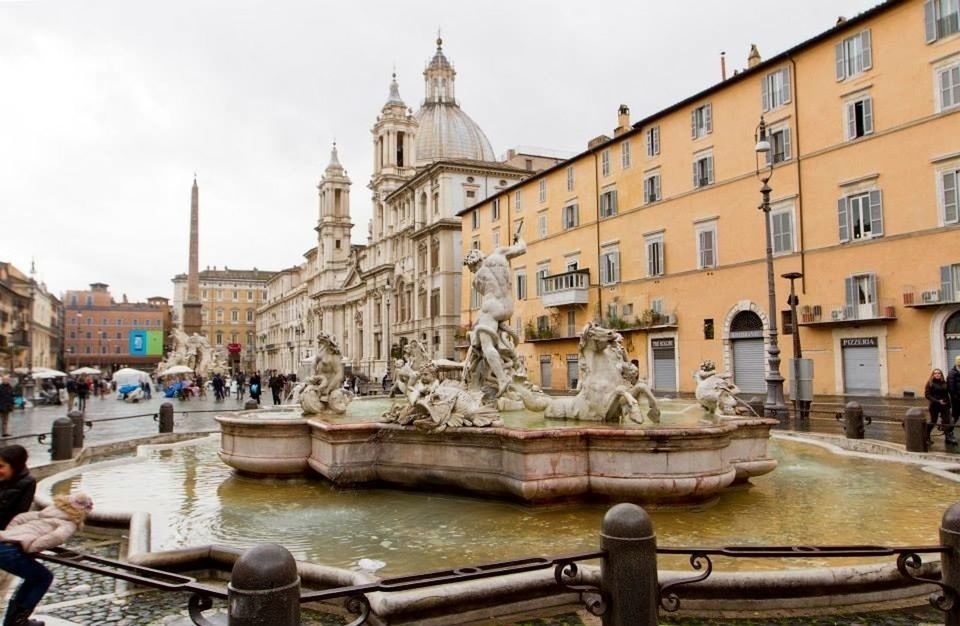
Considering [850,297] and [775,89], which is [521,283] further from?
[850,297]

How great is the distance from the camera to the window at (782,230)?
1096 inches

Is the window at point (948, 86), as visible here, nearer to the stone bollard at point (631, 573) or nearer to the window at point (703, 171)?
the window at point (703, 171)

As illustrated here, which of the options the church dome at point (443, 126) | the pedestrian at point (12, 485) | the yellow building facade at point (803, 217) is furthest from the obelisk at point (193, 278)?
the pedestrian at point (12, 485)

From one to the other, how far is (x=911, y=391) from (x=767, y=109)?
12.6 m

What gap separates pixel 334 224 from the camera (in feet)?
297

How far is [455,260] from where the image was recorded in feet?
194

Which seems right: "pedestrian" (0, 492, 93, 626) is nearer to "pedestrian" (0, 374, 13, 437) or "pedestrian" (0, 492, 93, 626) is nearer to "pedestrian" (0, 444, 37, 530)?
"pedestrian" (0, 444, 37, 530)

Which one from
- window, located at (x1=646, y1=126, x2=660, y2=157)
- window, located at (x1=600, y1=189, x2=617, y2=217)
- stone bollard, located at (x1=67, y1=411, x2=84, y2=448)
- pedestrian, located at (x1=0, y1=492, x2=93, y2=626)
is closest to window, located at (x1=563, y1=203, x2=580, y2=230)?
window, located at (x1=600, y1=189, x2=617, y2=217)

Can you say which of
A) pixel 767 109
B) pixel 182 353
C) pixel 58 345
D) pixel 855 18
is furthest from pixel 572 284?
pixel 58 345

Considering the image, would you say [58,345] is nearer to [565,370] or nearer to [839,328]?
[565,370]

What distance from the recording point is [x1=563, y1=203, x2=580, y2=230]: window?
41219 mm

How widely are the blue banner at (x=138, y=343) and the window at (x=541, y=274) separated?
254ft

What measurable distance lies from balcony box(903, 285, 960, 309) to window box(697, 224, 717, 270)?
8.86 meters

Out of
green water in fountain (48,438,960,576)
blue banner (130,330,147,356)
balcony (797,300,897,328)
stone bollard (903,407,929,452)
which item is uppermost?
blue banner (130,330,147,356)
